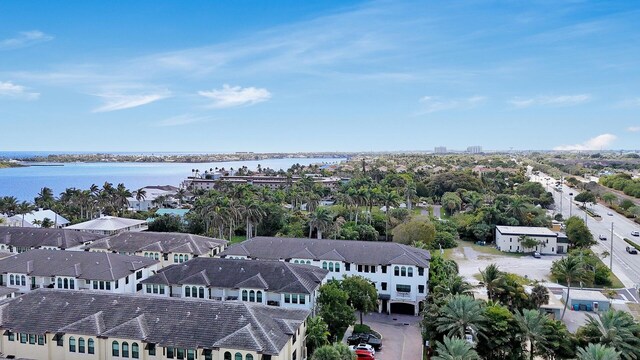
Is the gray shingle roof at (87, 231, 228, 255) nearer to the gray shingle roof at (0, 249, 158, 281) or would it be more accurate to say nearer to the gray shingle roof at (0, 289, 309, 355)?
the gray shingle roof at (0, 249, 158, 281)

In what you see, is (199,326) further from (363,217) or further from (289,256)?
(363,217)

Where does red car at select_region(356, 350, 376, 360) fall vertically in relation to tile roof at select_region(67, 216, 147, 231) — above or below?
below

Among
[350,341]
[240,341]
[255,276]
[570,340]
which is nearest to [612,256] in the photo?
[570,340]

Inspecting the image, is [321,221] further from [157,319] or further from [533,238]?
[157,319]

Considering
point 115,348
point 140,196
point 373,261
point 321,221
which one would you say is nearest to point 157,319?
point 115,348

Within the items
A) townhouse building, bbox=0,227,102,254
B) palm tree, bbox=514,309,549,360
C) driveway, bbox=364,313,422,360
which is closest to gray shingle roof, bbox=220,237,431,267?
driveway, bbox=364,313,422,360

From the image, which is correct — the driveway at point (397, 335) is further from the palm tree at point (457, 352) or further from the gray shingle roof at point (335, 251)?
the palm tree at point (457, 352)
